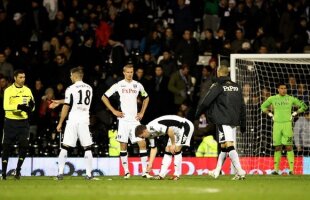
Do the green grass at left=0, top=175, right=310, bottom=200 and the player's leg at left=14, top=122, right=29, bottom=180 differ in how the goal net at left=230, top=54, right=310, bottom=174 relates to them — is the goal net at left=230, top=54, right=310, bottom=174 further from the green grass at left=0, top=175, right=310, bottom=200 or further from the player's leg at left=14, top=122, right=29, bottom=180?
the green grass at left=0, top=175, right=310, bottom=200

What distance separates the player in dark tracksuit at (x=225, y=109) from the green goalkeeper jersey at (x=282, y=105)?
153 inches

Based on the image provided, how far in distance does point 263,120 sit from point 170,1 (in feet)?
23.7

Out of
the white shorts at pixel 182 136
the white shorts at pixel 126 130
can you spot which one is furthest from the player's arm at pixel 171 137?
the white shorts at pixel 126 130

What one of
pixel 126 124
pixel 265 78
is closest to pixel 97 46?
pixel 265 78

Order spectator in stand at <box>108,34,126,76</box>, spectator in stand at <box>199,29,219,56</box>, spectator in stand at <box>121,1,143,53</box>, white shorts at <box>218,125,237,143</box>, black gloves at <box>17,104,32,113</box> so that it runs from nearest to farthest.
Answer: white shorts at <box>218,125,237,143</box>, black gloves at <box>17,104,32,113</box>, spectator in stand at <box>108,34,126,76</box>, spectator in stand at <box>199,29,219,56</box>, spectator in stand at <box>121,1,143,53</box>

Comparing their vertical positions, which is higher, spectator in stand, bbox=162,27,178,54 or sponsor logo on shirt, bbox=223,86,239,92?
spectator in stand, bbox=162,27,178,54

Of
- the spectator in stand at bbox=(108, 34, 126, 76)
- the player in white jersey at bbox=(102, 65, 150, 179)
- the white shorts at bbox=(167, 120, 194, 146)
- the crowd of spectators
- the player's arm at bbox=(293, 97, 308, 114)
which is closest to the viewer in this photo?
the white shorts at bbox=(167, 120, 194, 146)

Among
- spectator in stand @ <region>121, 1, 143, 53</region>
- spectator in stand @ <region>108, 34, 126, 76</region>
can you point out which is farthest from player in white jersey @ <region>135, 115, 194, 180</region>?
spectator in stand @ <region>121, 1, 143, 53</region>

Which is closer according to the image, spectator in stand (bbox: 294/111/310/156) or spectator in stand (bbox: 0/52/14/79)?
spectator in stand (bbox: 294/111/310/156)

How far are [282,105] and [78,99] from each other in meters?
5.90

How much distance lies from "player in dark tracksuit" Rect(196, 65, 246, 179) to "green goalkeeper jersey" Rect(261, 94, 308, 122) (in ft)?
12.8

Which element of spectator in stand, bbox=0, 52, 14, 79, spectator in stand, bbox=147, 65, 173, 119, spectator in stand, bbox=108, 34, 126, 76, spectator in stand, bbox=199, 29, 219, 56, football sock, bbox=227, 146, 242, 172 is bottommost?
football sock, bbox=227, 146, 242, 172

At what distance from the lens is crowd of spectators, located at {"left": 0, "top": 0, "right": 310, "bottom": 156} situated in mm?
24109

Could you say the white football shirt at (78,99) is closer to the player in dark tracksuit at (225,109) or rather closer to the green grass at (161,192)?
the player in dark tracksuit at (225,109)
